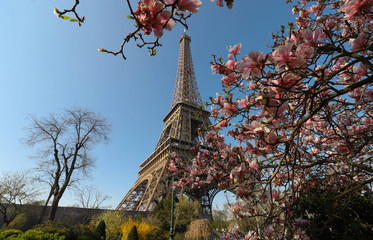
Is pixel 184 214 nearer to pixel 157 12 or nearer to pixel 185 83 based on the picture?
pixel 157 12

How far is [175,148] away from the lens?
21.8 m

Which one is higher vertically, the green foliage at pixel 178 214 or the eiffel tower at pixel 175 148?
the eiffel tower at pixel 175 148

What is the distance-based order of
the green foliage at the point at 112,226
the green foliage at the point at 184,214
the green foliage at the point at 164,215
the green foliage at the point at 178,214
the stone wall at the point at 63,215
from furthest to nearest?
the green foliage at the point at 184,214 → the green foliage at the point at 178,214 → the green foliage at the point at 164,215 → the stone wall at the point at 63,215 → the green foliage at the point at 112,226

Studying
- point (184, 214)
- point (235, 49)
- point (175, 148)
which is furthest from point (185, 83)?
point (235, 49)

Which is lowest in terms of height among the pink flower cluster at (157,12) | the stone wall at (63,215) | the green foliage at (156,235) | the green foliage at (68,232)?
the green foliage at (156,235)

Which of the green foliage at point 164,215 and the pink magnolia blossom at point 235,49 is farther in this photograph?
the green foliage at point 164,215

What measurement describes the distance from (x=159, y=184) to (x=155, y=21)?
20.9 meters

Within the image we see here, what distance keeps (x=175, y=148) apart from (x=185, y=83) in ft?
46.6

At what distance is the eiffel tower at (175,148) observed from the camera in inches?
821

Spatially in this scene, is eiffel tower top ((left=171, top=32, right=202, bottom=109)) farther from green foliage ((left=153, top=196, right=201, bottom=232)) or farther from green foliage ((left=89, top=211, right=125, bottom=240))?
green foliage ((left=89, top=211, right=125, bottom=240))

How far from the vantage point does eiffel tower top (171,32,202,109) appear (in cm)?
2988

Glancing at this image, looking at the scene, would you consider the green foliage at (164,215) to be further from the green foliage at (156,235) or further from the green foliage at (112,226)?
the green foliage at (112,226)

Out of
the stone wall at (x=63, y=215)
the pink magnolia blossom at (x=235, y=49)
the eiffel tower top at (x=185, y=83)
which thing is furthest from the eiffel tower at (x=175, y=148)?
the pink magnolia blossom at (x=235, y=49)

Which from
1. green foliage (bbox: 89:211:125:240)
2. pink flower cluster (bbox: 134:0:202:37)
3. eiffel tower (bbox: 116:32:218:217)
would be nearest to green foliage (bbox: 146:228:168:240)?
green foliage (bbox: 89:211:125:240)
